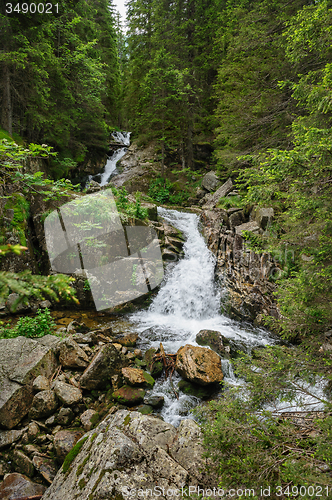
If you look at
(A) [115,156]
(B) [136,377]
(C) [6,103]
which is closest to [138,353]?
(B) [136,377]

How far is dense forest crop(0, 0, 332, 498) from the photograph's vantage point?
2969 mm

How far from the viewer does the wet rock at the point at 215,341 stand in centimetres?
672

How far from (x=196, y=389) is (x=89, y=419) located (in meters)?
2.48

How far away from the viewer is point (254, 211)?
1062cm

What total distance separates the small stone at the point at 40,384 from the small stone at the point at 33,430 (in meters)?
0.54

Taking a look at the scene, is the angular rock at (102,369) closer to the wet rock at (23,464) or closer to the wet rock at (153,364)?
the wet rock at (153,364)

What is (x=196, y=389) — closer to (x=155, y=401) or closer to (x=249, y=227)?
(x=155, y=401)

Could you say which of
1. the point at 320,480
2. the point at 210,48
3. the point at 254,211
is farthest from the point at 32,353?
the point at 210,48

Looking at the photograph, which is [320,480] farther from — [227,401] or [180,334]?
[180,334]

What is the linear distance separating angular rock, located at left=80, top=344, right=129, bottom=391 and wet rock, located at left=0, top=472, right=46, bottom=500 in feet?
5.20

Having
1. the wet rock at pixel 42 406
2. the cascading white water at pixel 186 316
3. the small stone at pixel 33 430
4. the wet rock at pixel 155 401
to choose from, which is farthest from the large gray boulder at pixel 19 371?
the cascading white water at pixel 186 316

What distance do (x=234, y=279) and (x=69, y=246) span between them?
22.5ft

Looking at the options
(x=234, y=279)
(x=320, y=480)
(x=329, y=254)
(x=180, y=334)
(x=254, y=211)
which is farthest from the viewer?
(x=254, y=211)

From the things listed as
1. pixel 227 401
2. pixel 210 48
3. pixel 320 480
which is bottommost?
pixel 227 401
